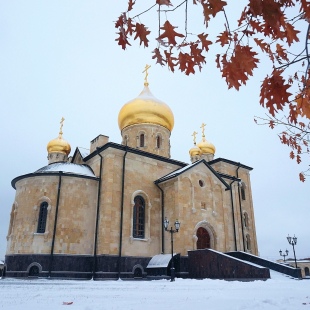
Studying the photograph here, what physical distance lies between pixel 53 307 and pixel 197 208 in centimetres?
1566

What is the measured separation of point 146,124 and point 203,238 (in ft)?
33.4

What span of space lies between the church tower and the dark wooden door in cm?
733

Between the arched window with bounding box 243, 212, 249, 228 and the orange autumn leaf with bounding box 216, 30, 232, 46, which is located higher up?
the arched window with bounding box 243, 212, 249, 228

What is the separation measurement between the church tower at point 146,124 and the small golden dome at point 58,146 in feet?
17.3

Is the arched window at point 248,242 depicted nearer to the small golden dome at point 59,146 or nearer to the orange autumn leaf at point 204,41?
the small golden dome at point 59,146

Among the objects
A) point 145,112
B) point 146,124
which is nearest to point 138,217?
point 146,124

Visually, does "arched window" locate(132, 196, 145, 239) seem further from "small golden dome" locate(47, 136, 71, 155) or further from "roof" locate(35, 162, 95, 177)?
"small golden dome" locate(47, 136, 71, 155)

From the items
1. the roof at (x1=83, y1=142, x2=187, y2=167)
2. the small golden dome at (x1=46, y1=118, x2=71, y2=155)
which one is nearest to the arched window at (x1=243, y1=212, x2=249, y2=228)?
the roof at (x1=83, y1=142, x2=187, y2=167)

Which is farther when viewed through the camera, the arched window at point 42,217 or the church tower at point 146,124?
the church tower at point 146,124

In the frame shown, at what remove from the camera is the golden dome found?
2448 cm

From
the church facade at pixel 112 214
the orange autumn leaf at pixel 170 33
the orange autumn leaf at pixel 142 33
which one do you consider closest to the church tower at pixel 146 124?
the church facade at pixel 112 214

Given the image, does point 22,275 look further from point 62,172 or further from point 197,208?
point 197,208

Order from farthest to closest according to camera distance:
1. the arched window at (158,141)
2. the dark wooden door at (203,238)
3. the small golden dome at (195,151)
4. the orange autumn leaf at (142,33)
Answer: the small golden dome at (195,151) → the arched window at (158,141) → the dark wooden door at (203,238) → the orange autumn leaf at (142,33)

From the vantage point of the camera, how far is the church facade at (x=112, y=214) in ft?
55.7
